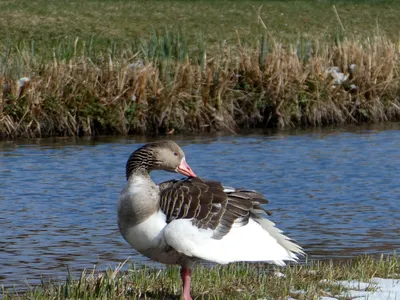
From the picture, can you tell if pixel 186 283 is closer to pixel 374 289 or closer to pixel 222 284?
pixel 222 284

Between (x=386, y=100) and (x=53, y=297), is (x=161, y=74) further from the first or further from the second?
(x=53, y=297)

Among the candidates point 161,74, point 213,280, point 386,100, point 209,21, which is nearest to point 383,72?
point 386,100

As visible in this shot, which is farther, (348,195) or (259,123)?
(259,123)

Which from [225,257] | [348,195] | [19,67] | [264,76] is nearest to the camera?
[225,257]

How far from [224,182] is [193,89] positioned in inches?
175

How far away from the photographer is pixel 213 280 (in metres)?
7.67

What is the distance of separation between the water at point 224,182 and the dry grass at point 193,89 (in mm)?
577

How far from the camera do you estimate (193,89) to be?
19531mm

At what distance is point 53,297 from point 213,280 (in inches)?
56.0

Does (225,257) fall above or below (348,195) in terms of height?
above

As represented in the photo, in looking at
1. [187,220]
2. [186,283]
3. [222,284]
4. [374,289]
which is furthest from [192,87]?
[187,220]

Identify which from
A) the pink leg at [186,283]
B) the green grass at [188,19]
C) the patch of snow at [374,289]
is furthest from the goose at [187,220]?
the green grass at [188,19]

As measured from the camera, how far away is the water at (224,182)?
10641 millimetres

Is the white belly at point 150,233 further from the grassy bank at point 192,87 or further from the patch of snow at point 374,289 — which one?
the grassy bank at point 192,87
